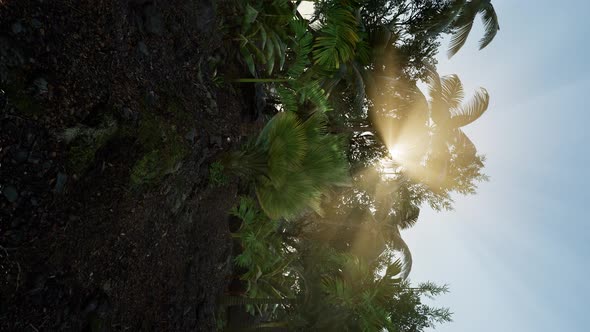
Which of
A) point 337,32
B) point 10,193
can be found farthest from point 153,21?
point 10,193

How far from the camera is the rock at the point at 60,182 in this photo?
12.7ft

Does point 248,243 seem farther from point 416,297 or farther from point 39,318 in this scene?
point 416,297

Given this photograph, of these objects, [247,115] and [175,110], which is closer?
[175,110]

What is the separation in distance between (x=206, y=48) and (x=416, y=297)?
29.3 feet

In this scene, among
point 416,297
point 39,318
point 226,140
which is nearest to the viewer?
point 39,318

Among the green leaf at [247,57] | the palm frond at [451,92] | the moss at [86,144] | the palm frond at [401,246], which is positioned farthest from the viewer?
the palm frond at [401,246]

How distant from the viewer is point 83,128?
13.4 ft

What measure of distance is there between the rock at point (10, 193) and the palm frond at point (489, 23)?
11.9m

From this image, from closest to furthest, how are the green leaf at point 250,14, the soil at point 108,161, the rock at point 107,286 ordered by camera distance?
the soil at point 108,161
the rock at point 107,286
the green leaf at point 250,14

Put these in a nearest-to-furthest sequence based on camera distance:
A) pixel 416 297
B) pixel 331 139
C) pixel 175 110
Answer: pixel 175 110 < pixel 331 139 < pixel 416 297

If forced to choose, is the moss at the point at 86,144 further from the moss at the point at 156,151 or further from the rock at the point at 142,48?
the rock at the point at 142,48

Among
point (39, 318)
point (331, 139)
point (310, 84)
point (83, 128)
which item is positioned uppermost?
point (310, 84)

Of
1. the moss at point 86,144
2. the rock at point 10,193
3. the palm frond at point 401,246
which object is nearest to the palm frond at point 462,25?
the palm frond at point 401,246

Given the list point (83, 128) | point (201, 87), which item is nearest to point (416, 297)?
point (201, 87)
